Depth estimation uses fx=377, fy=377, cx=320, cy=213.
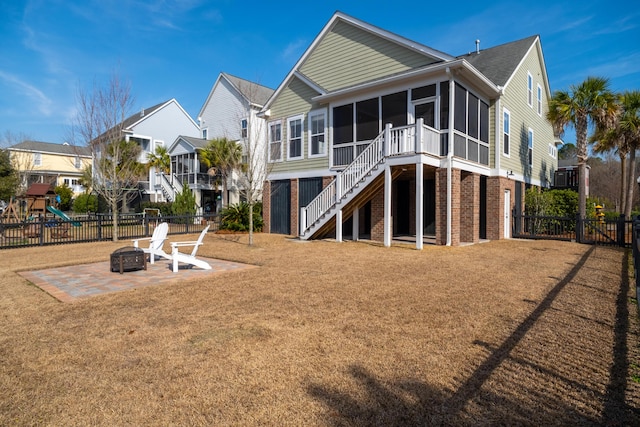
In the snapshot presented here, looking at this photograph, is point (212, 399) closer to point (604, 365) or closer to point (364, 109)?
point (604, 365)

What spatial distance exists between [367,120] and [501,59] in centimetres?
729

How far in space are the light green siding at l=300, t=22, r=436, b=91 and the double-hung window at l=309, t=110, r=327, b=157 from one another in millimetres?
1456

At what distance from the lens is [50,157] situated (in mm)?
40281

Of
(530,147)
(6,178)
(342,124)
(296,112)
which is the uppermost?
(296,112)

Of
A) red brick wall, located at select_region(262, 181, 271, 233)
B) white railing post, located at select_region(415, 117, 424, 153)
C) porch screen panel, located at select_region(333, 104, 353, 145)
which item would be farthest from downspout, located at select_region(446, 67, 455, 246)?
red brick wall, located at select_region(262, 181, 271, 233)

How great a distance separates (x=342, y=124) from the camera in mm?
15906

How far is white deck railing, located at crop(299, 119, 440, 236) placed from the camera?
12.0m

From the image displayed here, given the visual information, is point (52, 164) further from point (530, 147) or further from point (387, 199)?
point (530, 147)

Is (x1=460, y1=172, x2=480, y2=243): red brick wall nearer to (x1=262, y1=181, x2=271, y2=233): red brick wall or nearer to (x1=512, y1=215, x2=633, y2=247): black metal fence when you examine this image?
(x1=512, y1=215, x2=633, y2=247): black metal fence

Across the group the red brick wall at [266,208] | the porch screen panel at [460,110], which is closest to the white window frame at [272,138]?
the red brick wall at [266,208]

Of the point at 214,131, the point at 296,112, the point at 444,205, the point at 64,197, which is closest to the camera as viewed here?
the point at 444,205

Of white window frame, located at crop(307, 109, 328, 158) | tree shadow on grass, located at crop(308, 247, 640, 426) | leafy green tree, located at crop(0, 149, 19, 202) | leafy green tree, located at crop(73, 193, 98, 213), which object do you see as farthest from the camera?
leafy green tree, located at crop(73, 193, 98, 213)

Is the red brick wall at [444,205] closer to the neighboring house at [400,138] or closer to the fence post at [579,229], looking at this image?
the neighboring house at [400,138]

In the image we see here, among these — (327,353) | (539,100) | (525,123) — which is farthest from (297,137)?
(327,353)
